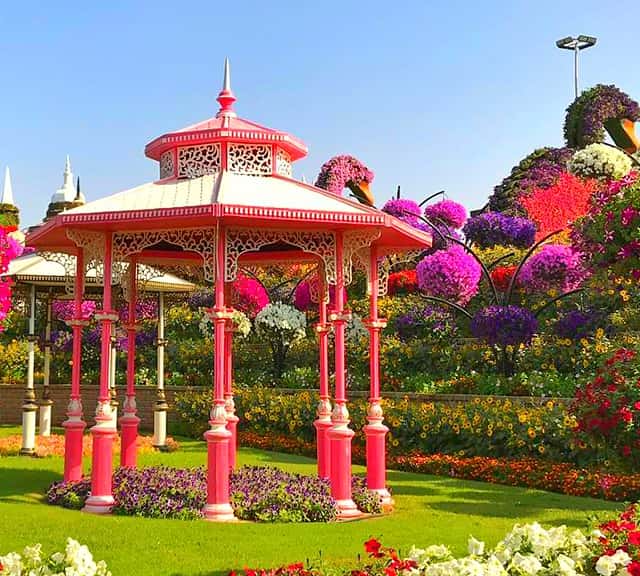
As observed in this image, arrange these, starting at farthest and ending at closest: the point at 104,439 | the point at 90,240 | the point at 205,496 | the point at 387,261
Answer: the point at 387,261, the point at 90,240, the point at 104,439, the point at 205,496

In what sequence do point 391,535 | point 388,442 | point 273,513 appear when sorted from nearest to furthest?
point 391,535 → point 273,513 → point 388,442

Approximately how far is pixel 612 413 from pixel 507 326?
5.82m

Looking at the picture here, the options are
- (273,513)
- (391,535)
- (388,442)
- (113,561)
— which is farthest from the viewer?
(388,442)

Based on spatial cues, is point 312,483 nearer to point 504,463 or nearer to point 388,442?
point 504,463

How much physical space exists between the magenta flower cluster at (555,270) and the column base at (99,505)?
36.6 ft

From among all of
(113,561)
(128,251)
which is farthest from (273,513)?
(128,251)

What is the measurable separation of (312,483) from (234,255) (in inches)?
104

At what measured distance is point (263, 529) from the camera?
8805mm

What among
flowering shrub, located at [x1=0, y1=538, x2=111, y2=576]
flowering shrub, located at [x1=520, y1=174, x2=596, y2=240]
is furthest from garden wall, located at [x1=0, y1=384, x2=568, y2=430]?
flowering shrub, located at [x1=520, y1=174, x2=596, y2=240]

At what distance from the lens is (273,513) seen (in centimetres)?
949

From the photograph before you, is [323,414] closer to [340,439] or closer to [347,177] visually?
[340,439]

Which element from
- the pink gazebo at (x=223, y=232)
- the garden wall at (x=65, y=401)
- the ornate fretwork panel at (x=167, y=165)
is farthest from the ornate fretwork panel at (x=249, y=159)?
the garden wall at (x=65, y=401)

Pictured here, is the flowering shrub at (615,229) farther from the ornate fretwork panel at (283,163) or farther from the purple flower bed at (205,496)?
the purple flower bed at (205,496)

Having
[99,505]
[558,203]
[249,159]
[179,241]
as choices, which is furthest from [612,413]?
[558,203]
